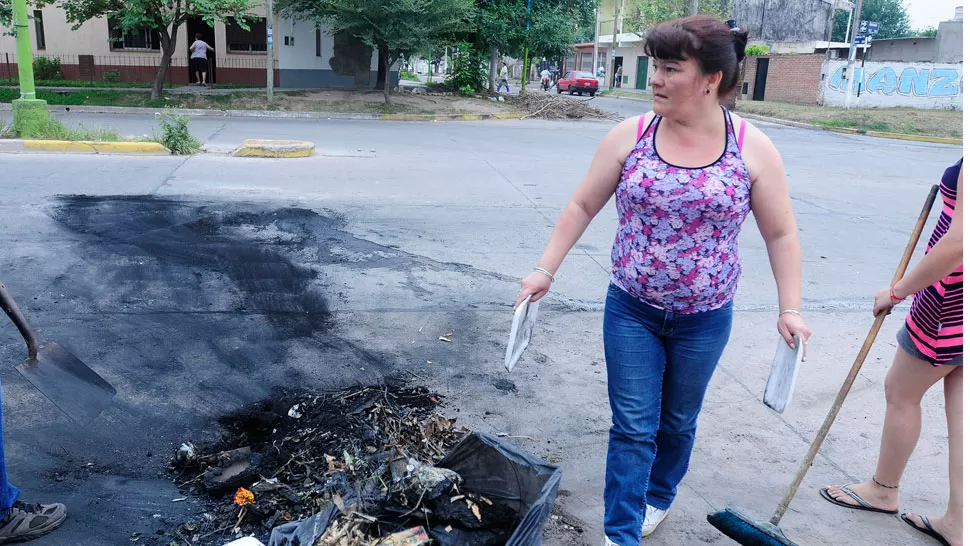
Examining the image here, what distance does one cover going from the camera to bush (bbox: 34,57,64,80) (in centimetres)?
2642

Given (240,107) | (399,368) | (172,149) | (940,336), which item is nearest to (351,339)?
(399,368)

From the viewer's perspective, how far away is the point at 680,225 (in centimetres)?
258

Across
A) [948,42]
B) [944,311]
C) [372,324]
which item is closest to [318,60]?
[372,324]

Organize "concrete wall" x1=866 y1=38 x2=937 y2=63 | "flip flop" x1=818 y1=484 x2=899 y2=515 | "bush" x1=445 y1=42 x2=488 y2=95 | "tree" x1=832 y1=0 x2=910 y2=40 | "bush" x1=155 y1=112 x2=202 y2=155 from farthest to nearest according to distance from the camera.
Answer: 1. "tree" x1=832 y1=0 x2=910 y2=40
2. "concrete wall" x1=866 y1=38 x2=937 y2=63
3. "bush" x1=445 y1=42 x2=488 y2=95
4. "bush" x1=155 y1=112 x2=202 y2=155
5. "flip flop" x1=818 y1=484 x2=899 y2=515

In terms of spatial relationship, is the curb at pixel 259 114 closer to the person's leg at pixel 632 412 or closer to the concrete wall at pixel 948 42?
the person's leg at pixel 632 412

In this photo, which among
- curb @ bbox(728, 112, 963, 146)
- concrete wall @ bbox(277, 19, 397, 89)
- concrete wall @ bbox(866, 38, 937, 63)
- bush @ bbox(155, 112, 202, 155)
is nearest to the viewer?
bush @ bbox(155, 112, 202, 155)

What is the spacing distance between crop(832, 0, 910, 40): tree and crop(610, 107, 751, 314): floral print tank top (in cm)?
6986

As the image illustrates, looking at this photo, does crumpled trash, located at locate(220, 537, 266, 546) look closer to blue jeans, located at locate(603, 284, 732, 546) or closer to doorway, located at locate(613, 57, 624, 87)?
blue jeans, located at locate(603, 284, 732, 546)

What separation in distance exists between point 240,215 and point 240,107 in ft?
51.2

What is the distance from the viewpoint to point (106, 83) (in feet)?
86.2

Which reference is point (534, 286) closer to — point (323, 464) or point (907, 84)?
point (323, 464)

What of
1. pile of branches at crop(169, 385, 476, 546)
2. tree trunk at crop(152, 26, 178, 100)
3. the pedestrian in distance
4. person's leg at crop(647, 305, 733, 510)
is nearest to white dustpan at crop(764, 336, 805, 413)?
person's leg at crop(647, 305, 733, 510)

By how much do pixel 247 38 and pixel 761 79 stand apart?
27034 millimetres

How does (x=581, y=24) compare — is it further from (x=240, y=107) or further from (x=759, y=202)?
(x=759, y=202)
